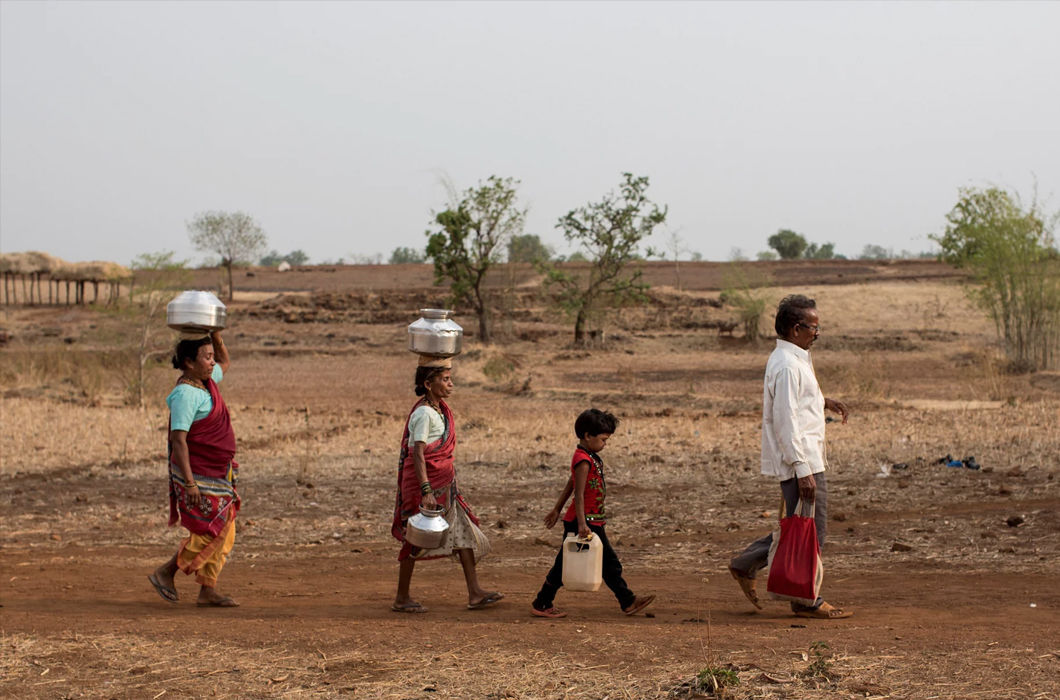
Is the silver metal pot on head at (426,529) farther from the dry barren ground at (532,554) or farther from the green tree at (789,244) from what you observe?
the green tree at (789,244)

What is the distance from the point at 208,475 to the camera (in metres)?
5.83

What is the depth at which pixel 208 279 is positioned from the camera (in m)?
58.2

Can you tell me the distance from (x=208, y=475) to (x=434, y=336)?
5.18ft

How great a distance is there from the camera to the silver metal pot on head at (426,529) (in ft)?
17.9

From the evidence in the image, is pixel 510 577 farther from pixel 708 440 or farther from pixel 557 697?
pixel 708 440

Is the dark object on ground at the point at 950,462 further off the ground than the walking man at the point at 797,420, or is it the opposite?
the walking man at the point at 797,420

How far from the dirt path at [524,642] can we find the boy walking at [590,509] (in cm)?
13

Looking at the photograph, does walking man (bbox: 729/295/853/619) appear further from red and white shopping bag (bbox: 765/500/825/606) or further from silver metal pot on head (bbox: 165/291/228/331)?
silver metal pot on head (bbox: 165/291/228/331)

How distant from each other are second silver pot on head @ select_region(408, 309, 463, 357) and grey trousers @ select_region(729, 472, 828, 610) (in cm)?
182

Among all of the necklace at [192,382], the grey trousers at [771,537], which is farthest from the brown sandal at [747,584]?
the necklace at [192,382]

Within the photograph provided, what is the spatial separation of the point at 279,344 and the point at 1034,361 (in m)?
22.2

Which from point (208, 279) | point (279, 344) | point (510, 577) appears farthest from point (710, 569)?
point (208, 279)

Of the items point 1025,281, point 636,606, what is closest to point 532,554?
point 636,606

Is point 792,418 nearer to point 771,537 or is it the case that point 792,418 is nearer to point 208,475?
point 771,537
